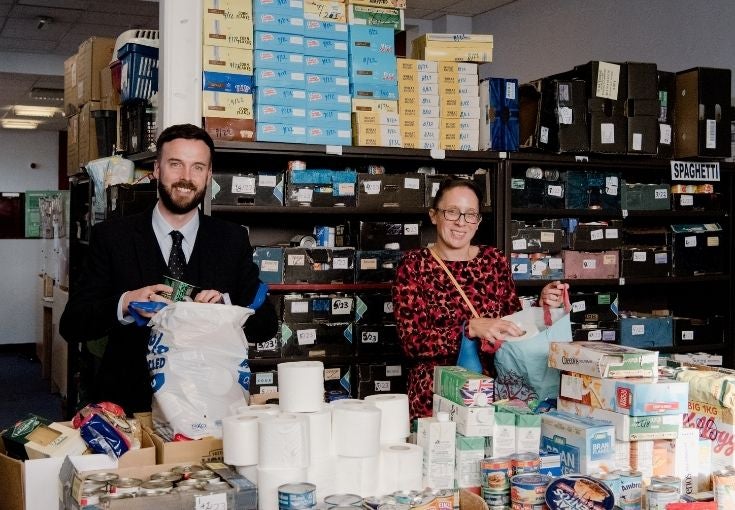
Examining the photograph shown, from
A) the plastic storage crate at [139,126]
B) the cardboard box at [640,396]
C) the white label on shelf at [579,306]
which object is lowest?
the cardboard box at [640,396]

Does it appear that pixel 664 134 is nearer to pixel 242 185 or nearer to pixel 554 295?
pixel 554 295

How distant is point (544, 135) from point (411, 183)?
86 cm

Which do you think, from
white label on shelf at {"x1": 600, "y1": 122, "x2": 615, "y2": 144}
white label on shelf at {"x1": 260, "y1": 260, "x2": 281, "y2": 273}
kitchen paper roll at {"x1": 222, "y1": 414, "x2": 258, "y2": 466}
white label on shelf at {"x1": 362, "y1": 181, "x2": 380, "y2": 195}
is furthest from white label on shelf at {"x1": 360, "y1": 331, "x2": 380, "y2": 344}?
kitchen paper roll at {"x1": 222, "y1": 414, "x2": 258, "y2": 466}

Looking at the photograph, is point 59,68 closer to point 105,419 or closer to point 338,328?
point 338,328

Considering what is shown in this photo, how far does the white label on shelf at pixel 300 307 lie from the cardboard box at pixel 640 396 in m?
2.27

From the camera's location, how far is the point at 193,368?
2354mm

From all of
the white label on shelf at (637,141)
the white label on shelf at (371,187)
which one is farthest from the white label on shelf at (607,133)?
the white label on shelf at (371,187)

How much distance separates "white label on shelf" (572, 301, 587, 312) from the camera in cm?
480

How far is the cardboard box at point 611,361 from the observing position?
2.15 metres

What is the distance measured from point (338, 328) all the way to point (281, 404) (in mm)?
2327

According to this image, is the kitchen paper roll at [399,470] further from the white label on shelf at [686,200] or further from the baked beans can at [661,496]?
the white label on shelf at [686,200]

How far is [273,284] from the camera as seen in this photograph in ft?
13.9

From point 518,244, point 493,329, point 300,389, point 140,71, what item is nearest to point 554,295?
point 493,329

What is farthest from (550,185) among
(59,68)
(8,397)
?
(59,68)
